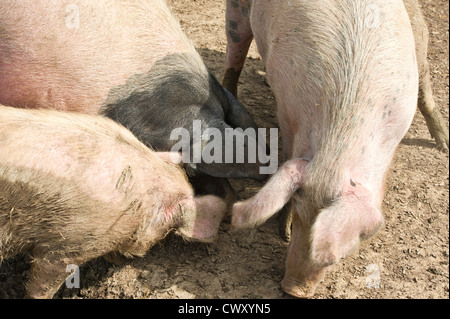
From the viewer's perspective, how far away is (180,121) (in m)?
3.52

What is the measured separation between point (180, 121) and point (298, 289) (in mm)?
1278

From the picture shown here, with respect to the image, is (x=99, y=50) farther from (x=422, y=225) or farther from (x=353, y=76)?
(x=422, y=225)

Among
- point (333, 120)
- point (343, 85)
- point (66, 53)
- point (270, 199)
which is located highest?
point (343, 85)

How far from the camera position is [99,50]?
11.6 feet

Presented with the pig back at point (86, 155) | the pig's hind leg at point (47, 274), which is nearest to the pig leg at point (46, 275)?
the pig's hind leg at point (47, 274)

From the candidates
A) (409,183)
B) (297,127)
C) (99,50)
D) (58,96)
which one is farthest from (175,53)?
(409,183)

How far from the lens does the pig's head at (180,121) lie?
11.4 feet

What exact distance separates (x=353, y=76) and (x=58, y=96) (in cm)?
189

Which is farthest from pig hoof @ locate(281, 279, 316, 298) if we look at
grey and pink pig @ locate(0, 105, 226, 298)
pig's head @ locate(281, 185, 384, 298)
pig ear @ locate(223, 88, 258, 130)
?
pig ear @ locate(223, 88, 258, 130)

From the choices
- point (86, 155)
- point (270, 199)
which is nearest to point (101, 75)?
point (86, 155)

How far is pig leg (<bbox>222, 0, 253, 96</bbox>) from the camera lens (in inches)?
169

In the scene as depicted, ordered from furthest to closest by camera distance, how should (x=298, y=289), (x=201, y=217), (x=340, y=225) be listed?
(x=201, y=217) → (x=298, y=289) → (x=340, y=225)

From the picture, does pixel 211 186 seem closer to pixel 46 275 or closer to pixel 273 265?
pixel 273 265

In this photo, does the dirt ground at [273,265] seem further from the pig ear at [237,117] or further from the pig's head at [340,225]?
the pig's head at [340,225]
